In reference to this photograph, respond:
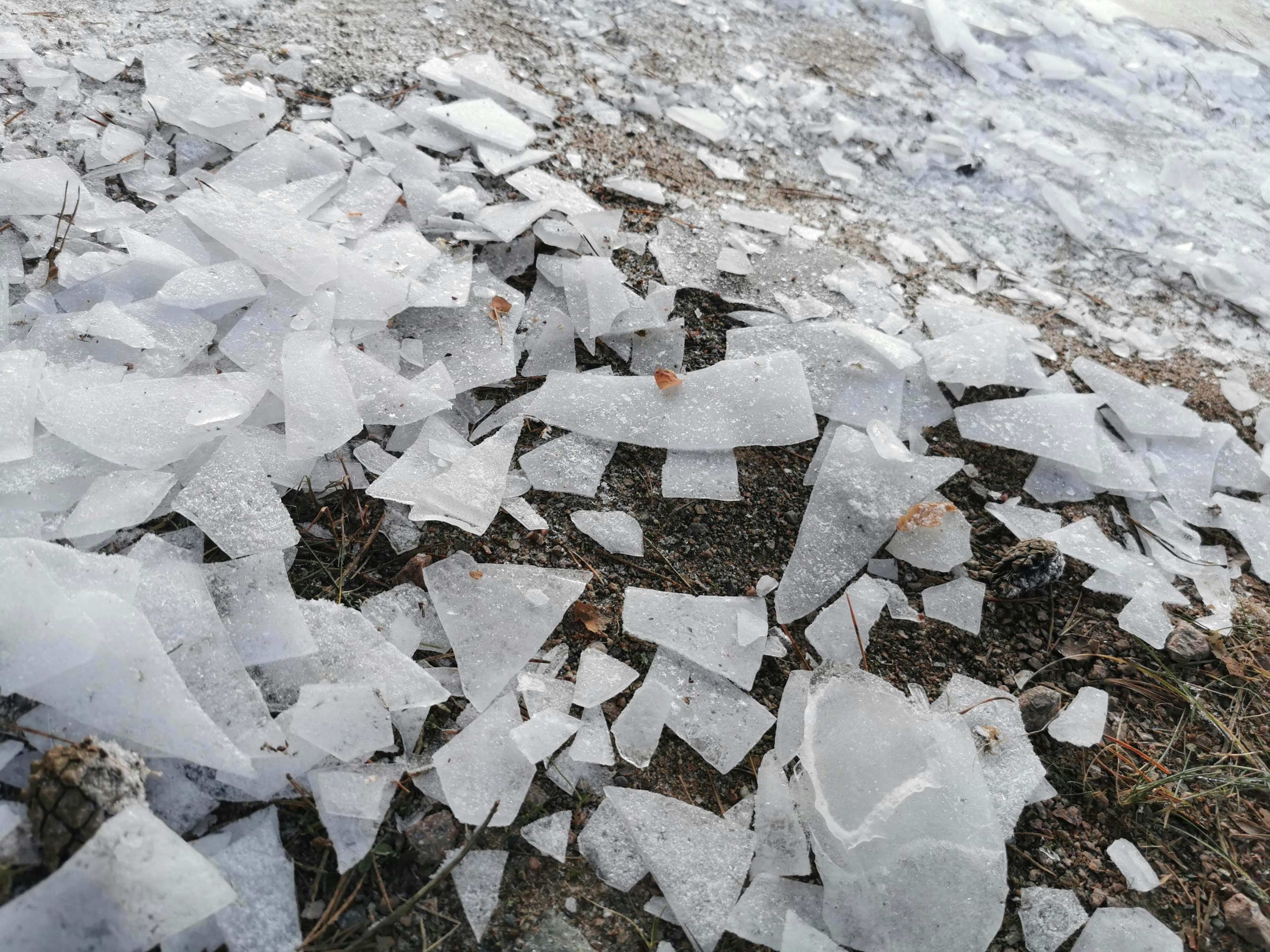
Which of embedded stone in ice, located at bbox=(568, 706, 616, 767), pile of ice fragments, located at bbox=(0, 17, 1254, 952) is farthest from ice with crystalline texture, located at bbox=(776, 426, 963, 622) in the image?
embedded stone in ice, located at bbox=(568, 706, 616, 767)

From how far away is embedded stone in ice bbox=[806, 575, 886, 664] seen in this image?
1640 mm

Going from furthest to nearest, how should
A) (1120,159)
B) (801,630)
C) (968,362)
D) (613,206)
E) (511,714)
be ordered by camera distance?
(1120,159), (613,206), (968,362), (801,630), (511,714)

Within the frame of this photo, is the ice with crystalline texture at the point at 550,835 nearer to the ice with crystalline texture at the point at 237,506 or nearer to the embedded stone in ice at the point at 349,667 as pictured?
the embedded stone in ice at the point at 349,667

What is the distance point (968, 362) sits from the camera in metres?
2.13

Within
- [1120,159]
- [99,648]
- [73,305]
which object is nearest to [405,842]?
[99,648]

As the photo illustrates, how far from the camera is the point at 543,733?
55.5 inches

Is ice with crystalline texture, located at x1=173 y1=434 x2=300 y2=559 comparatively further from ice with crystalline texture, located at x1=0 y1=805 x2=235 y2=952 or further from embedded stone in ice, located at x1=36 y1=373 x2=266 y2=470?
ice with crystalline texture, located at x1=0 y1=805 x2=235 y2=952

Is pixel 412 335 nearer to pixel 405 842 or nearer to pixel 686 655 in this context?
pixel 686 655

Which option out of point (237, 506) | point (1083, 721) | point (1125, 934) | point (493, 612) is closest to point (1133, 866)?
point (1125, 934)

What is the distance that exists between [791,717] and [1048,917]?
52 cm

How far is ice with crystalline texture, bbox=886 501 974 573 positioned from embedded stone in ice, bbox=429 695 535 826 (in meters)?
0.93

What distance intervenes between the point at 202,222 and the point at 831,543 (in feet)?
5.49

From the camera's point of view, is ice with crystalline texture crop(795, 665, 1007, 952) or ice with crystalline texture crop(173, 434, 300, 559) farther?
ice with crystalline texture crop(173, 434, 300, 559)

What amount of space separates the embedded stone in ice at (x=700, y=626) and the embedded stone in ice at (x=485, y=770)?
32 centimetres
